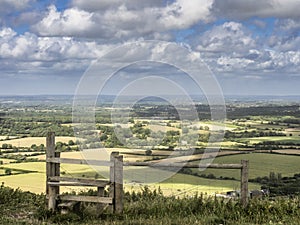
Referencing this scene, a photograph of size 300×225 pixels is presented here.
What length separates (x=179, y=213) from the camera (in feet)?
31.6

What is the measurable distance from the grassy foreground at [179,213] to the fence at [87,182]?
29 centimetres

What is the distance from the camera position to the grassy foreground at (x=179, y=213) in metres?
8.88

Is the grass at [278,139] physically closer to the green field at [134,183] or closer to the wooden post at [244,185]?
the green field at [134,183]

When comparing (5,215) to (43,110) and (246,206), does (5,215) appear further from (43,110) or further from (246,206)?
(43,110)

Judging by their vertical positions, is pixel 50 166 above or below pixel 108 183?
above

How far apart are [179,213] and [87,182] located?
233cm

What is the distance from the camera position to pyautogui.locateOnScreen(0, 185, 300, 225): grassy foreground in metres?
8.88

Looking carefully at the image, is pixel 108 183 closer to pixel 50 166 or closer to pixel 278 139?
pixel 50 166

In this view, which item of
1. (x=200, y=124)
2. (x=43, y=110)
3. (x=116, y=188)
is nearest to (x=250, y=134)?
(x=43, y=110)

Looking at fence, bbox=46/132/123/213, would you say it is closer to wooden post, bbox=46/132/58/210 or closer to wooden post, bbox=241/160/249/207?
wooden post, bbox=46/132/58/210

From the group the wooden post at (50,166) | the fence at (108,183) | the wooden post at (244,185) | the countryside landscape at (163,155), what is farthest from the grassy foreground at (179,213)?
the wooden post at (50,166)

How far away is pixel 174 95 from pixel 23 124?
39.7 meters

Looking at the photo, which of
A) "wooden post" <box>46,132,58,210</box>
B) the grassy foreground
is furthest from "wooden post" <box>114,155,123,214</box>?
"wooden post" <box>46,132,58,210</box>

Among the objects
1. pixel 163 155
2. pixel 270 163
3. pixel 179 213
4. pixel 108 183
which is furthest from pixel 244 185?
pixel 270 163
